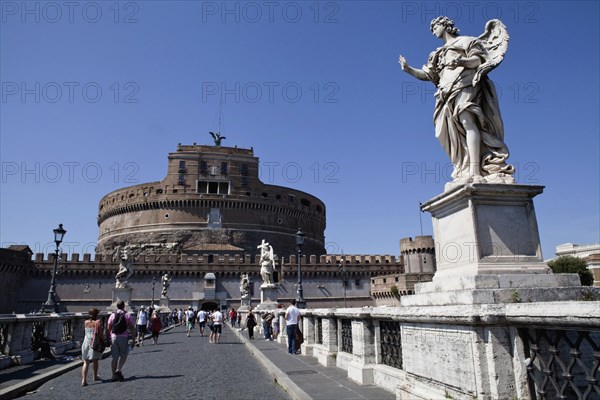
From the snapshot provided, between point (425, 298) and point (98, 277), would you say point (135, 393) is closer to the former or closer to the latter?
point (425, 298)

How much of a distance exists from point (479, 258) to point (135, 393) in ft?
18.2

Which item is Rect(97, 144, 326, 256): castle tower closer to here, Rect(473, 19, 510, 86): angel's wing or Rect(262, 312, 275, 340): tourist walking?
Rect(262, 312, 275, 340): tourist walking

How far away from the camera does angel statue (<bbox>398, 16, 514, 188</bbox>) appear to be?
3.94 meters

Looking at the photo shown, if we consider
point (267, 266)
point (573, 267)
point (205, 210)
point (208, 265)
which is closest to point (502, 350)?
point (267, 266)

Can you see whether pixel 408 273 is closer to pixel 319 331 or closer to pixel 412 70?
pixel 319 331

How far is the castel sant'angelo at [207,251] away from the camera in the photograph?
47000mm

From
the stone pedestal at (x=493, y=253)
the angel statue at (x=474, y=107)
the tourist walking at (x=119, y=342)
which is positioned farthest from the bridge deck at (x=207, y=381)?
the angel statue at (x=474, y=107)

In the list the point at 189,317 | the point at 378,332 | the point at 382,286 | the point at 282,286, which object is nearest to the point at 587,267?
the point at 382,286

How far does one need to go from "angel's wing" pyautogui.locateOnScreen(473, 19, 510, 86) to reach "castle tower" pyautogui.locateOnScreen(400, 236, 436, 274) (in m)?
48.9

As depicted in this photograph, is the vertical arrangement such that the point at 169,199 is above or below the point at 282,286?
above

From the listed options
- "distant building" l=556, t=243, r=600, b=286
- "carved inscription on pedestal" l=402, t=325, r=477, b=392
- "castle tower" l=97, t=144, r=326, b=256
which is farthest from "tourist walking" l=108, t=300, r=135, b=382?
"distant building" l=556, t=243, r=600, b=286

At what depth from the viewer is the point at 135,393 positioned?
646 centimetres

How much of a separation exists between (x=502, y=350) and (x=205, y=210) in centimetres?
5957

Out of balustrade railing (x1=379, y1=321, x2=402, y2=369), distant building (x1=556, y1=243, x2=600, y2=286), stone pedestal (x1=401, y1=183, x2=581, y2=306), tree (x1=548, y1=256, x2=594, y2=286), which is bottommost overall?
balustrade railing (x1=379, y1=321, x2=402, y2=369)
